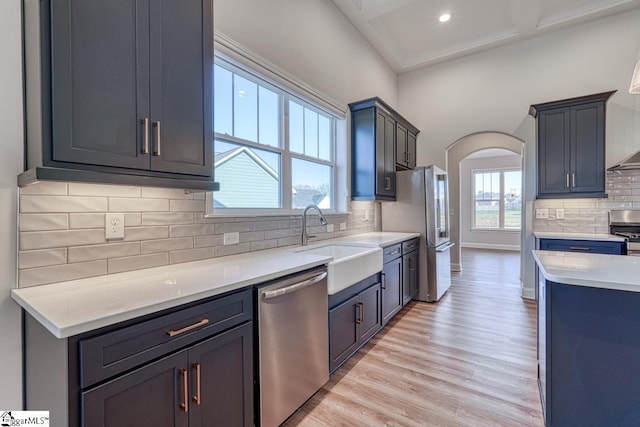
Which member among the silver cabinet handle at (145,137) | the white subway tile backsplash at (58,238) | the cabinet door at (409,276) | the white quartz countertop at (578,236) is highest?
the silver cabinet handle at (145,137)

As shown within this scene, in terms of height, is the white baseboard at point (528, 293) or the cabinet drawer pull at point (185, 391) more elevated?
the cabinet drawer pull at point (185, 391)

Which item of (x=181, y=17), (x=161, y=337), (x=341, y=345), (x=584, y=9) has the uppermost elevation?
(x=584, y=9)

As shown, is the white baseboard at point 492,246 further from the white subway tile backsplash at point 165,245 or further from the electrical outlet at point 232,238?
the white subway tile backsplash at point 165,245

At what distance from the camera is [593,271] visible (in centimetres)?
150

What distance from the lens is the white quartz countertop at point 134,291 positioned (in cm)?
95

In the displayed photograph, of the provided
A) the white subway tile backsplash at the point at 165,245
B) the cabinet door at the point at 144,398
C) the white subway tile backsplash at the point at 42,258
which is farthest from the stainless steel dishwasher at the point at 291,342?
the white subway tile backsplash at the point at 42,258

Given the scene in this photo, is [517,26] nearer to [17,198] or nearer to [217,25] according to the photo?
[217,25]

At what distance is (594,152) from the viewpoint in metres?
3.43

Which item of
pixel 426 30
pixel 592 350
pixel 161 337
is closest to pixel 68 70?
pixel 161 337

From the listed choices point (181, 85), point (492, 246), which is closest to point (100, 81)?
point (181, 85)

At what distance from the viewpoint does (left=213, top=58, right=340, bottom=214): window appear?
7.54 feet

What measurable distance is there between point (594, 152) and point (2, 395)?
16.7 feet

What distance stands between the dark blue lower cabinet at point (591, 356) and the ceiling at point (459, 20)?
11.0 ft

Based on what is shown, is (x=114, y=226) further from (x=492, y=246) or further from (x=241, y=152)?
(x=492, y=246)
